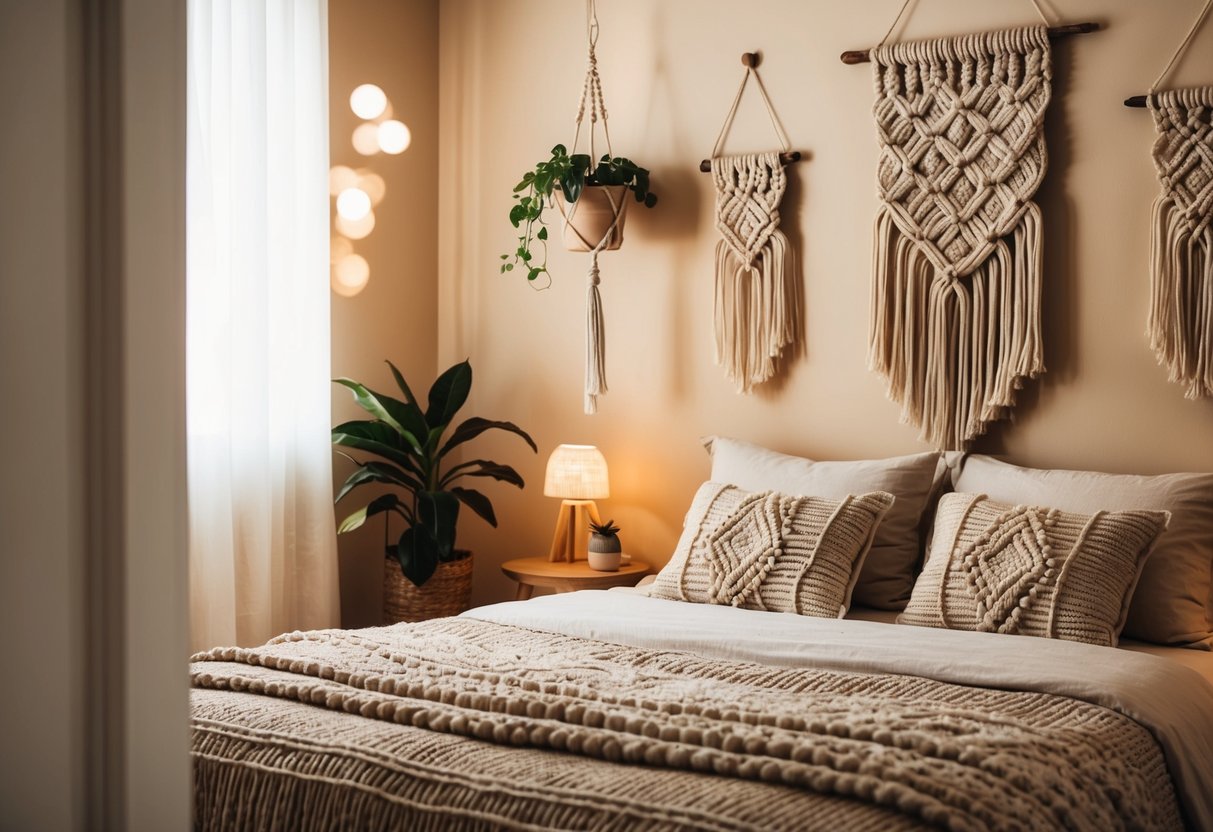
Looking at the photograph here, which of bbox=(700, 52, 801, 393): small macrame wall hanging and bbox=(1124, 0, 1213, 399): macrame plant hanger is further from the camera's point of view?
bbox=(700, 52, 801, 393): small macrame wall hanging

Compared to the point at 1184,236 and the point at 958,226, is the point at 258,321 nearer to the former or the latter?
the point at 958,226

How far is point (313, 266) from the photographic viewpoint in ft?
11.5

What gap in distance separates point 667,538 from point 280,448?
1.25 metres

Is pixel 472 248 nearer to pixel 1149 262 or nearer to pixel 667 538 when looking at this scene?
pixel 667 538

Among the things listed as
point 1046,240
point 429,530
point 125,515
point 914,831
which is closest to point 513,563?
point 429,530

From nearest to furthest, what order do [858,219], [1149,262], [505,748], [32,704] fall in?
[32,704]
[505,748]
[1149,262]
[858,219]

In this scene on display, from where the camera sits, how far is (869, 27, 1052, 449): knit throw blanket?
9.57 ft

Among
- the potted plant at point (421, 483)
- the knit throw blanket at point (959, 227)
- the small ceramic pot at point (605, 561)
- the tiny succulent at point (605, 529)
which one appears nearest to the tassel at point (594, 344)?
the potted plant at point (421, 483)

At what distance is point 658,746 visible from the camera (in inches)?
61.1

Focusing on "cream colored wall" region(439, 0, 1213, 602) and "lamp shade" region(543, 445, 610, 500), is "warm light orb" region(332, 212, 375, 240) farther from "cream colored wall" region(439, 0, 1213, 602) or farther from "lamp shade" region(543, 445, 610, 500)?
"lamp shade" region(543, 445, 610, 500)

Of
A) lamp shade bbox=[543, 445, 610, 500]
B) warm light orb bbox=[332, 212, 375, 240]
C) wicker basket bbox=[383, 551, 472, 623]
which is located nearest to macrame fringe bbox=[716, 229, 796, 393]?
lamp shade bbox=[543, 445, 610, 500]

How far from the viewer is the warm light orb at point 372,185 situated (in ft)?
12.4

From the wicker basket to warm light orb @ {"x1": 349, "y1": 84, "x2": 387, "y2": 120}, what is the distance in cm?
151

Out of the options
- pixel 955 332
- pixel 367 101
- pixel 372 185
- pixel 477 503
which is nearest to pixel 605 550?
pixel 477 503
